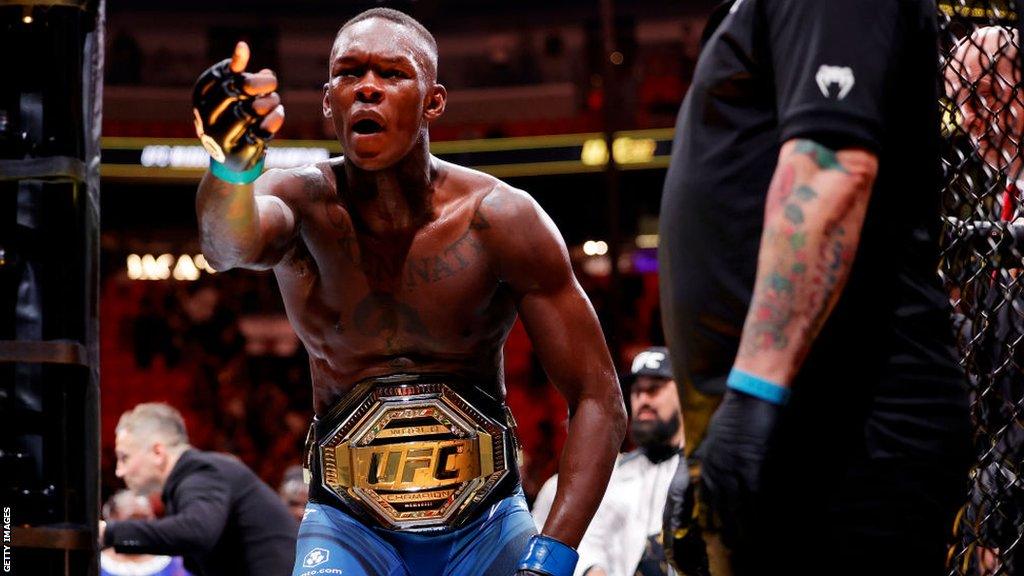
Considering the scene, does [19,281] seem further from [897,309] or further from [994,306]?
[994,306]

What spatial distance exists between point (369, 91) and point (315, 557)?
37.7 inches

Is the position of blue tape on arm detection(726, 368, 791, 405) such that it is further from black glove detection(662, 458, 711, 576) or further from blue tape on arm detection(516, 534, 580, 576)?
blue tape on arm detection(516, 534, 580, 576)

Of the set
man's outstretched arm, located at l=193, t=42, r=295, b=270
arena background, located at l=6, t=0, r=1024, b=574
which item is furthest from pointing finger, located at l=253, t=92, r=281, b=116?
arena background, located at l=6, t=0, r=1024, b=574

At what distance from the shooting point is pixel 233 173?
7.16 ft

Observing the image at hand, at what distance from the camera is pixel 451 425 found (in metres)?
2.66

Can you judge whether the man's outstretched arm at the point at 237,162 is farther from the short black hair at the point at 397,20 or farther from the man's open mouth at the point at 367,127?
the short black hair at the point at 397,20

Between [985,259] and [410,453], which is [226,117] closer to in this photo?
[410,453]

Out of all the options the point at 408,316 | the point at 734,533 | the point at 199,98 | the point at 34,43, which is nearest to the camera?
the point at 734,533

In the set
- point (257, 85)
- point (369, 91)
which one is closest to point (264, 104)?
point (257, 85)

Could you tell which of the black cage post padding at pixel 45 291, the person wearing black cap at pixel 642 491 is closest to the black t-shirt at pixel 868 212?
the black cage post padding at pixel 45 291

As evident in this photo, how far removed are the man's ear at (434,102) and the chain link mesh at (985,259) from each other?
41.5 inches

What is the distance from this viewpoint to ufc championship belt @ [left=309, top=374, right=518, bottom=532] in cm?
263

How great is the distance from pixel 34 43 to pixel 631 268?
41.3ft

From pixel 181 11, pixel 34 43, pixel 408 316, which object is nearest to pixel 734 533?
pixel 408 316
